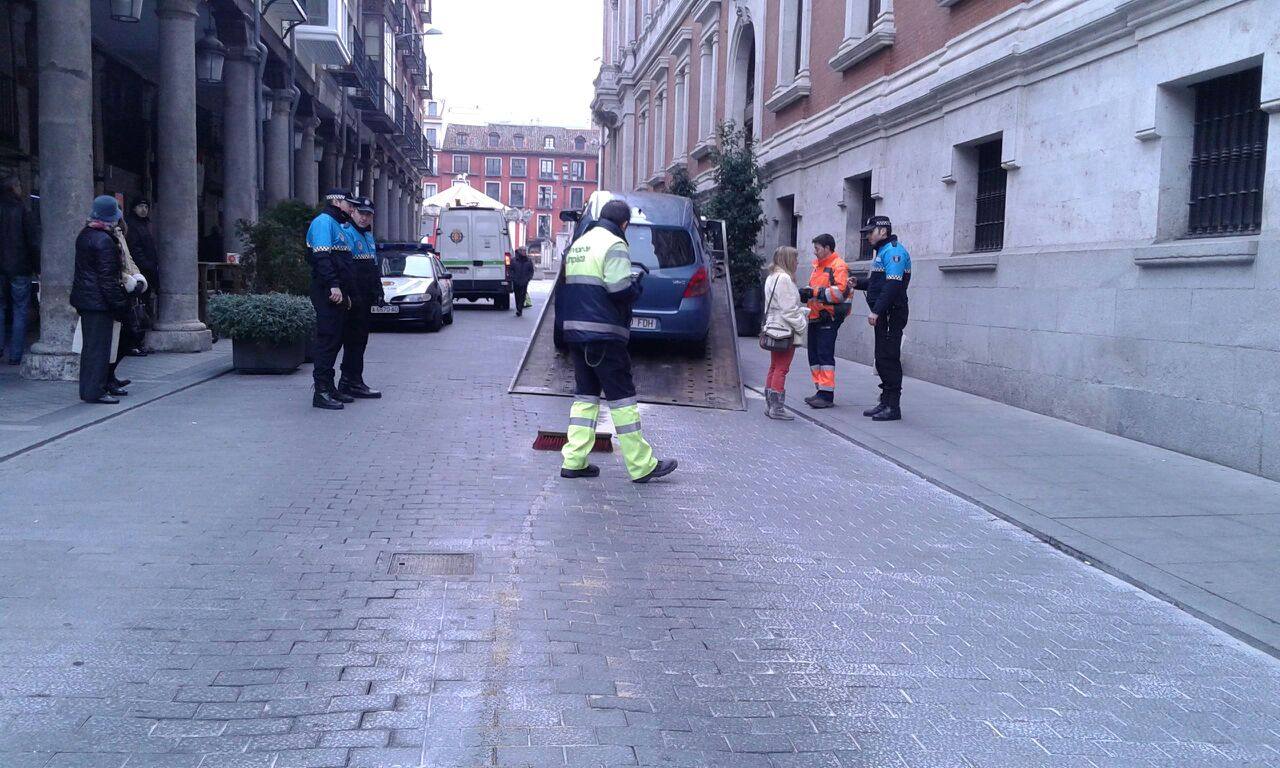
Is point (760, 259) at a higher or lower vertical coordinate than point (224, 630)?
higher

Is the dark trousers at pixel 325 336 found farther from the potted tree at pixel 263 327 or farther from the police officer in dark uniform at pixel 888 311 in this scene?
the police officer in dark uniform at pixel 888 311

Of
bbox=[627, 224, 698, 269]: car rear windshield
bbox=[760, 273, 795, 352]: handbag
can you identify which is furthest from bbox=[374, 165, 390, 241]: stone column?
bbox=[760, 273, 795, 352]: handbag

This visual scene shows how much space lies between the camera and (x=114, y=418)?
911cm

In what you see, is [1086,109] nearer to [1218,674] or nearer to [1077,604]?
[1077,604]

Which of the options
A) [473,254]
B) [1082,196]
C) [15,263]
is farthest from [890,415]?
[473,254]

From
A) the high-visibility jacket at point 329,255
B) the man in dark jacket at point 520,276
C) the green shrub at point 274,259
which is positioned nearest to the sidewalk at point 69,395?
the green shrub at point 274,259

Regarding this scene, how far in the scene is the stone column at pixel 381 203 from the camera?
4094 cm

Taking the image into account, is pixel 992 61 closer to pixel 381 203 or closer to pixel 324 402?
pixel 324 402

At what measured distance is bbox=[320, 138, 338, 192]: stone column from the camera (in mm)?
31234

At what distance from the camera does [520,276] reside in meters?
28.9

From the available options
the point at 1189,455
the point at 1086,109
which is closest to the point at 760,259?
the point at 1086,109

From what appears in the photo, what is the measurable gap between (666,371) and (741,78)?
50.5 ft

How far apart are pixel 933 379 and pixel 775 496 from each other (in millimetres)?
7310

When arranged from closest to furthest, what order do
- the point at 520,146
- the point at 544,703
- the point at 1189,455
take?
the point at 544,703
the point at 1189,455
the point at 520,146
